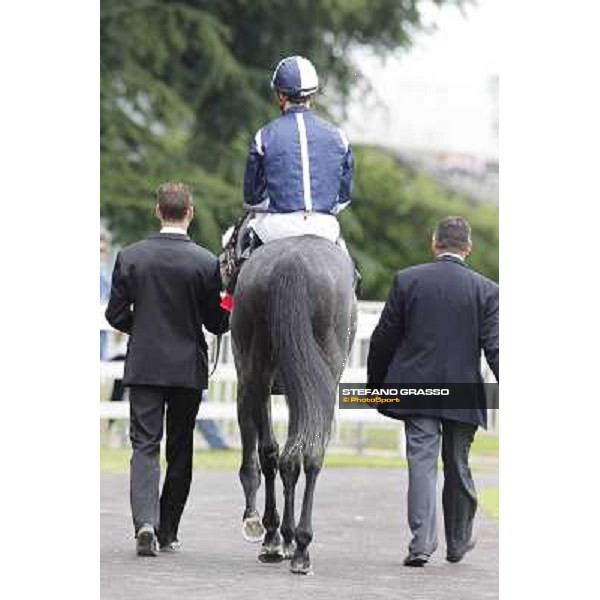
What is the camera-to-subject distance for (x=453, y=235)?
11.2 m

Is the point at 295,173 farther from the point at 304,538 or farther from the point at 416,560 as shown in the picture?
the point at 416,560

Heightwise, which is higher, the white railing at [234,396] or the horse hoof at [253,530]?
the white railing at [234,396]

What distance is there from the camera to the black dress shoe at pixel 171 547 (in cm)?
1094

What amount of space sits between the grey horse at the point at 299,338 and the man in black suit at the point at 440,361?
0.44 meters

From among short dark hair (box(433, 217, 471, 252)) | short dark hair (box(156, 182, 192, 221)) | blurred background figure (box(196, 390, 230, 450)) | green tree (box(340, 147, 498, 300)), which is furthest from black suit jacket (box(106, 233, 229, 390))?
green tree (box(340, 147, 498, 300))

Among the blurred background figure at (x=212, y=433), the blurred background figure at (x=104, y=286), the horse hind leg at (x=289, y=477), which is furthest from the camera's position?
the blurred background figure at (x=212, y=433)

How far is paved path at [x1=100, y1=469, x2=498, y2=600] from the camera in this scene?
31.1ft

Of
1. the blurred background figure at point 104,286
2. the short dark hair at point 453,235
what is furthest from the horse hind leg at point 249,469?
the blurred background figure at point 104,286

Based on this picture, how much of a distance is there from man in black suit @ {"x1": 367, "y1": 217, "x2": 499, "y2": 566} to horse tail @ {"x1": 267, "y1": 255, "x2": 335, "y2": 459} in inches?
31.2

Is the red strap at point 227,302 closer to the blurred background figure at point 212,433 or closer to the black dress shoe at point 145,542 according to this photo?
the black dress shoe at point 145,542

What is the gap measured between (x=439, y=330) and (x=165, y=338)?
1.36 metres

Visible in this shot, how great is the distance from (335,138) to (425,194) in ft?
61.5

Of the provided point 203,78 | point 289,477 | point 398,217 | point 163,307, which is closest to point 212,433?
point 163,307
